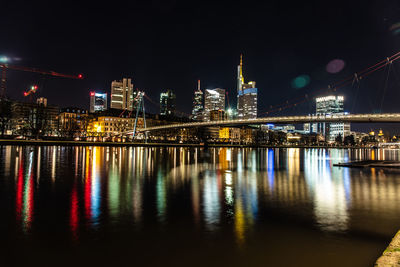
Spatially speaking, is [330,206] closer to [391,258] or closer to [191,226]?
[391,258]

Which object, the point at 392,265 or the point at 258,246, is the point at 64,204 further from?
the point at 392,265

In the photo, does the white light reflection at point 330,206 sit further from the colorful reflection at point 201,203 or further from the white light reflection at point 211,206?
the white light reflection at point 211,206

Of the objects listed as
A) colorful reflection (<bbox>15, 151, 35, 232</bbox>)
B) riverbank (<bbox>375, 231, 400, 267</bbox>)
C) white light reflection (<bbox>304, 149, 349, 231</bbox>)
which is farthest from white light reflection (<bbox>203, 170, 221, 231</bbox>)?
colorful reflection (<bbox>15, 151, 35, 232</bbox>)

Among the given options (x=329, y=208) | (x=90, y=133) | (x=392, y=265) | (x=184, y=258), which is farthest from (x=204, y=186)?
(x=90, y=133)

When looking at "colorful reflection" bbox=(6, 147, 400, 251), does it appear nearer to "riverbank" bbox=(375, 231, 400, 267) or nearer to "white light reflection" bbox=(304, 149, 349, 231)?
"white light reflection" bbox=(304, 149, 349, 231)

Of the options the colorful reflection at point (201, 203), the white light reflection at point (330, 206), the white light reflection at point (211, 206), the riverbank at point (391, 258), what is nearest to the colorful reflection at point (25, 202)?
the colorful reflection at point (201, 203)

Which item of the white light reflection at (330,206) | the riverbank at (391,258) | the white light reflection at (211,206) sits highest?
the riverbank at (391,258)

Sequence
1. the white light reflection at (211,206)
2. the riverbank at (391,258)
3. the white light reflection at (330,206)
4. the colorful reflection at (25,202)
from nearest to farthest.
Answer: the riverbank at (391,258), the colorful reflection at (25,202), the white light reflection at (211,206), the white light reflection at (330,206)

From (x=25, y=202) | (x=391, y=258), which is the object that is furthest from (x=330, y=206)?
(x=25, y=202)

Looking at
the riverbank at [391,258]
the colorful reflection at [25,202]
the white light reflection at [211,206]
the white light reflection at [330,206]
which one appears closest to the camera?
the riverbank at [391,258]

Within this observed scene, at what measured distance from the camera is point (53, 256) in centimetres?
514

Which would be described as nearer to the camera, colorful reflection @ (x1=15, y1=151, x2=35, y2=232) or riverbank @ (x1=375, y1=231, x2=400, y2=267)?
riverbank @ (x1=375, y1=231, x2=400, y2=267)

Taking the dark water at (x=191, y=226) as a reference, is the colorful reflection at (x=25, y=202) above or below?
above

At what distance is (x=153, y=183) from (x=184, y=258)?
8519 mm
